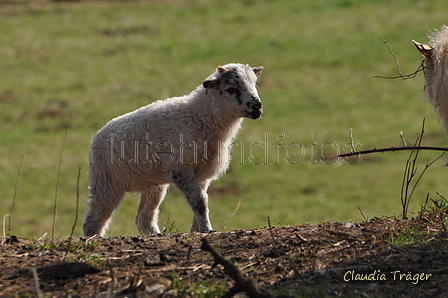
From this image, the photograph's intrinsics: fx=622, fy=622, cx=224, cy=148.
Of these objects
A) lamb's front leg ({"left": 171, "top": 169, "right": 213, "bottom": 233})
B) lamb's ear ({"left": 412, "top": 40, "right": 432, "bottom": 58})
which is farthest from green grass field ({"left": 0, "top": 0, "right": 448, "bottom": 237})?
lamb's ear ({"left": 412, "top": 40, "right": 432, "bottom": 58})

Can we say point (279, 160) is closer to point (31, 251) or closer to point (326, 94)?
point (326, 94)

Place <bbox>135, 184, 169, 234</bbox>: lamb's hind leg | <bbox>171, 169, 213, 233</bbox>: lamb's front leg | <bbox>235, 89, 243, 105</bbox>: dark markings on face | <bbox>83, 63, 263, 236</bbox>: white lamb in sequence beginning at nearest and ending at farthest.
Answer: <bbox>171, 169, 213, 233</bbox>: lamb's front leg, <bbox>83, 63, 263, 236</bbox>: white lamb, <bbox>235, 89, 243, 105</bbox>: dark markings on face, <bbox>135, 184, 169, 234</bbox>: lamb's hind leg

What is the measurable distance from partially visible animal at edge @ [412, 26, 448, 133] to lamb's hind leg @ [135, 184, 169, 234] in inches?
130

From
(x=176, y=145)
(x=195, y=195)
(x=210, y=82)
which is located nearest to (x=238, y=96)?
(x=210, y=82)

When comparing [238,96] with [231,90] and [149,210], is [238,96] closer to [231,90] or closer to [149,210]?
[231,90]

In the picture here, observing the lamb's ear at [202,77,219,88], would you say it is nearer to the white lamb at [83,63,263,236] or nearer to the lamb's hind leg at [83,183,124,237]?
the white lamb at [83,63,263,236]

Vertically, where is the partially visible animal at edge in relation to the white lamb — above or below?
above

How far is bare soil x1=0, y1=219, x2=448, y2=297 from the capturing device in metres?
4.25

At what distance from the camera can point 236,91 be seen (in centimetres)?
707

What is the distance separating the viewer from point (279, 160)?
760 inches

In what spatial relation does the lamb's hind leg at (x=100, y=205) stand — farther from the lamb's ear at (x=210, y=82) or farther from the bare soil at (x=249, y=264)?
the bare soil at (x=249, y=264)

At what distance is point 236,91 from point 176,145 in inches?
36.2

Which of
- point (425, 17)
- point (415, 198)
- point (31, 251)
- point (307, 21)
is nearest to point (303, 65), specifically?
point (307, 21)

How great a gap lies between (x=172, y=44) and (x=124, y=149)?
20.1 metres
